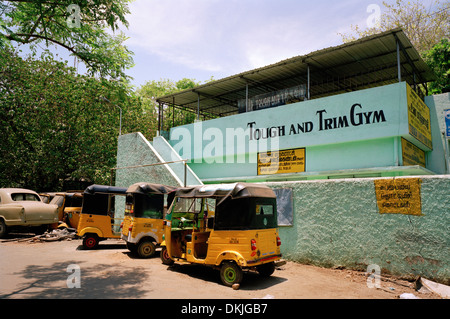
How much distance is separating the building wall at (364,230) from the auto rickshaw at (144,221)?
162 inches

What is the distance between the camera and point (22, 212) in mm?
13695

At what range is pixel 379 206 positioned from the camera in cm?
781

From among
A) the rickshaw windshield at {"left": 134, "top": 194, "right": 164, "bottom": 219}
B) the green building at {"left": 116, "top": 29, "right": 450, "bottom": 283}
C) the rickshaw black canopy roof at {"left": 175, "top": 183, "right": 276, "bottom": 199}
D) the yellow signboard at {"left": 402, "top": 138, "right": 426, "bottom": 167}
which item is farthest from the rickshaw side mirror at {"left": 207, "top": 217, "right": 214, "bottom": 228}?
the yellow signboard at {"left": 402, "top": 138, "right": 426, "bottom": 167}

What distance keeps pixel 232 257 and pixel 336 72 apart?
12.6 metres

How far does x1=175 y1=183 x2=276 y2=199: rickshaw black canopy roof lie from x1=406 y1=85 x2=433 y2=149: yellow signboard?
7190 millimetres

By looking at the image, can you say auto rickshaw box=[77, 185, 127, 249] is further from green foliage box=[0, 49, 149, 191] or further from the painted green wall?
green foliage box=[0, 49, 149, 191]

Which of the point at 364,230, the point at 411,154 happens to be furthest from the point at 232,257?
the point at 411,154

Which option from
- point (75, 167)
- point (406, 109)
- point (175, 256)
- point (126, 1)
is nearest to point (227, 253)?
point (175, 256)

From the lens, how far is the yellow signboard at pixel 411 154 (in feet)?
37.7

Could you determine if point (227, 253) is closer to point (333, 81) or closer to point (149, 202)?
point (149, 202)

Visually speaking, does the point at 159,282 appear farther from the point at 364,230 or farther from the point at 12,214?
the point at 12,214

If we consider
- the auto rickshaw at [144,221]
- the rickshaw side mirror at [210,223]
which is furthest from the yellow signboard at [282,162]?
the rickshaw side mirror at [210,223]

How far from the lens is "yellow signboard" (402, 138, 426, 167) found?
11.5 meters
